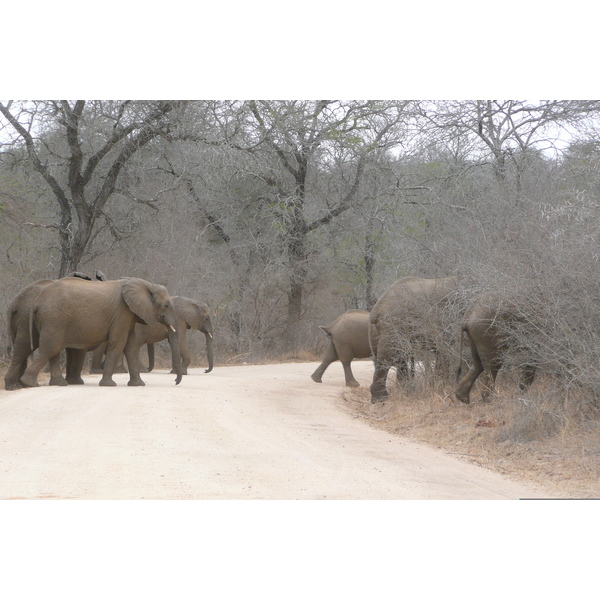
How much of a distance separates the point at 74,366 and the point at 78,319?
1.13m

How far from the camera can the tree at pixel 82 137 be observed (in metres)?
19.6

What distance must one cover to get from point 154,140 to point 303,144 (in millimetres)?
4865

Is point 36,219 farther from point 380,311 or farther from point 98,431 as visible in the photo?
point 98,431

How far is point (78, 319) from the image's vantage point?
1343 centimetres

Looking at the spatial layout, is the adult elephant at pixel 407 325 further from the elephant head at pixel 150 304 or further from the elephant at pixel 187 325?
the elephant at pixel 187 325

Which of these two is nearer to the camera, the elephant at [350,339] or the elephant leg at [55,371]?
the elephant leg at [55,371]

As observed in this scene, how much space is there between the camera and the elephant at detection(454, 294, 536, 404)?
10320mm

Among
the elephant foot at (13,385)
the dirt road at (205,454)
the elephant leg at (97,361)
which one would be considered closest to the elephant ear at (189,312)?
the elephant leg at (97,361)

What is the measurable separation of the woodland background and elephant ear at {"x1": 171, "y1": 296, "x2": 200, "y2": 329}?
387 centimetres

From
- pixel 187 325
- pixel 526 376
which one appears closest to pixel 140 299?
pixel 187 325

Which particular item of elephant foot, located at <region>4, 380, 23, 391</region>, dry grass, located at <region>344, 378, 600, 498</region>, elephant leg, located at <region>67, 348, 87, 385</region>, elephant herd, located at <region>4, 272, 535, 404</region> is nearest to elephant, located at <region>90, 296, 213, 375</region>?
elephant leg, located at <region>67, 348, 87, 385</region>

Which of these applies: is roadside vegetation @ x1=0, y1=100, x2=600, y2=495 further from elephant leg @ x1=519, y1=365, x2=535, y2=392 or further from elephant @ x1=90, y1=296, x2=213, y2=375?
elephant @ x1=90, y1=296, x2=213, y2=375

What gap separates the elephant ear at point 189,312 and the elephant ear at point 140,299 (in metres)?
4.42

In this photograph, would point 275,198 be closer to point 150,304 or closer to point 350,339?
point 350,339
